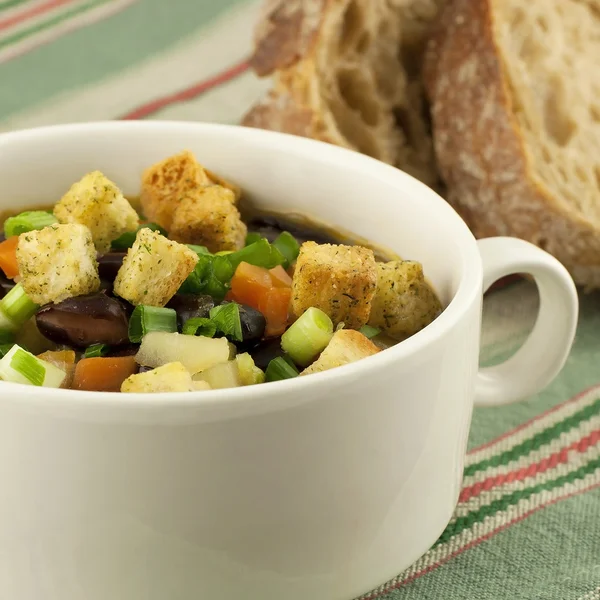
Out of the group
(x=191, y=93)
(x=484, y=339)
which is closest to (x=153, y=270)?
(x=484, y=339)

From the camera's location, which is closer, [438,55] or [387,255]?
[387,255]

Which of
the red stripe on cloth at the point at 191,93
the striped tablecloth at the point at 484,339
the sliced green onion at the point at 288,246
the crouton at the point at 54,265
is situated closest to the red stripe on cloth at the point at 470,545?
the striped tablecloth at the point at 484,339

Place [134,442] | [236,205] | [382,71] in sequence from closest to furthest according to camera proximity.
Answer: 1. [134,442]
2. [236,205]
3. [382,71]

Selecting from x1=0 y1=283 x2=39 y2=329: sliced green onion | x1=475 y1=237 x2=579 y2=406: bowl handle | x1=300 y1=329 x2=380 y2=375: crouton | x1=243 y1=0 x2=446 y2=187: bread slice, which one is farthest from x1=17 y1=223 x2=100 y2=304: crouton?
x1=243 y1=0 x2=446 y2=187: bread slice

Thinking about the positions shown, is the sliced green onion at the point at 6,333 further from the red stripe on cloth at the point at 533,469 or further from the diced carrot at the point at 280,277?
the red stripe on cloth at the point at 533,469

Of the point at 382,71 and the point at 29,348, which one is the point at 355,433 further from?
the point at 382,71

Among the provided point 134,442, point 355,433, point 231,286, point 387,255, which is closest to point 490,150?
point 387,255

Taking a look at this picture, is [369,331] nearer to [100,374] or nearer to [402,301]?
[402,301]

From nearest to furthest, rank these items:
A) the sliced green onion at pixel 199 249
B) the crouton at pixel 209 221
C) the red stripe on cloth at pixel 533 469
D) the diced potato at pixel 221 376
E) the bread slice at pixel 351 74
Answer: the diced potato at pixel 221 376 < the sliced green onion at pixel 199 249 < the crouton at pixel 209 221 < the red stripe on cloth at pixel 533 469 < the bread slice at pixel 351 74
